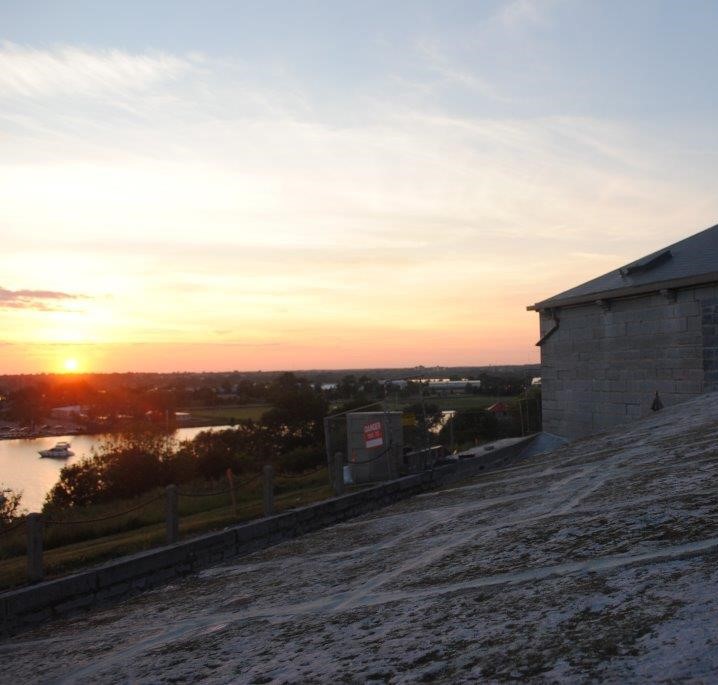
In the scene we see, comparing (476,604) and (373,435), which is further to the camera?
(373,435)

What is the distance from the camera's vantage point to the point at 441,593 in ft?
12.3

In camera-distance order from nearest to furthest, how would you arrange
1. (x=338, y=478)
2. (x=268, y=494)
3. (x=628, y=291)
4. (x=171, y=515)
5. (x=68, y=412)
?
(x=171, y=515) < (x=268, y=494) < (x=338, y=478) < (x=628, y=291) < (x=68, y=412)

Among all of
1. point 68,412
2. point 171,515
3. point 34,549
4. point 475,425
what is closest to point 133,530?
point 171,515

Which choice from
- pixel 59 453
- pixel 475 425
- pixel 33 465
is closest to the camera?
pixel 475 425

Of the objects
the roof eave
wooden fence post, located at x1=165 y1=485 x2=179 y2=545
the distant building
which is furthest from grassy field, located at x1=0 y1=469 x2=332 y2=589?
the distant building

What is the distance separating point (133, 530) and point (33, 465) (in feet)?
188

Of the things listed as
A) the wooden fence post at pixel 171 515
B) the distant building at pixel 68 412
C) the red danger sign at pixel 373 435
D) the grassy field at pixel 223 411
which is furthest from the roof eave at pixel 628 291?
the distant building at pixel 68 412

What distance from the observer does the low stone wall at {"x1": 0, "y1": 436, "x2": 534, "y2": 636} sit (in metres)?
7.29

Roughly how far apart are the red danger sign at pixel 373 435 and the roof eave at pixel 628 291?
5146 mm

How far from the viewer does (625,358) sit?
1491cm

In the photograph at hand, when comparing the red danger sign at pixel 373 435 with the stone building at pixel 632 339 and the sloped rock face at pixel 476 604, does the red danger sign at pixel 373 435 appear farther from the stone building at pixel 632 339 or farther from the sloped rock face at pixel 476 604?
A: the sloped rock face at pixel 476 604

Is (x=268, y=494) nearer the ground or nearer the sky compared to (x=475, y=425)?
nearer the sky

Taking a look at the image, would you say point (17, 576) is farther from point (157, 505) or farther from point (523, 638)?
point (157, 505)

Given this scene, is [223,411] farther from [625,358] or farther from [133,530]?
[625,358]
